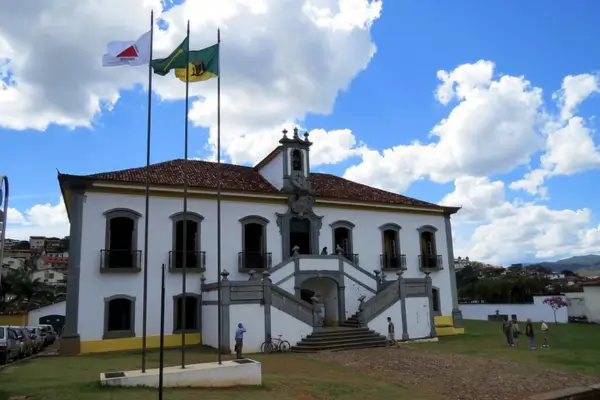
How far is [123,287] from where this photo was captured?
18891mm

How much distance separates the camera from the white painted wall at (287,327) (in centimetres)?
1828

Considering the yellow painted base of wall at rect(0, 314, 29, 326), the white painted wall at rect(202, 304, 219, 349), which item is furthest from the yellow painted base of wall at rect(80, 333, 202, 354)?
the yellow painted base of wall at rect(0, 314, 29, 326)

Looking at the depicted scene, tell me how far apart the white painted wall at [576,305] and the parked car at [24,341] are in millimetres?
30882

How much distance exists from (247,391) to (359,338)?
31.7 ft

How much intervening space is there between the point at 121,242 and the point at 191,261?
2756mm

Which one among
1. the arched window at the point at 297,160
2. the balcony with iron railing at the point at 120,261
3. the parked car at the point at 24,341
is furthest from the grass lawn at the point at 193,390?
the arched window at the point at 297,160

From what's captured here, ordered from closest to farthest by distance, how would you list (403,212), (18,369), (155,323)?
1. (18,369)
2. (155,323)
3. (403,212)

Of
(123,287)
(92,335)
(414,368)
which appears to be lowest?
(414,368)

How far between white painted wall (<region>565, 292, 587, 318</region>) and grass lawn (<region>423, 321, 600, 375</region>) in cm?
655

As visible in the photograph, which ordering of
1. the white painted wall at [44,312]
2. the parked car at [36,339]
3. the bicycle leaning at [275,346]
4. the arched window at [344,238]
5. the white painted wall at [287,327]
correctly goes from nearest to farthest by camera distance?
1. the bicycle leaning at [275,346]
2. the white painted wall at [287,327]
3. the parked car at [36,339]
4. the arched window at [344,238]
5. the white painted wall at [44,312]

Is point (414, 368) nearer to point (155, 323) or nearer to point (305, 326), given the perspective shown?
point (305, 326)

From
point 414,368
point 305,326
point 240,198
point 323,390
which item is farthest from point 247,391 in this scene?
point 240,198

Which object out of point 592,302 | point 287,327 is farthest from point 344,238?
point 592,302

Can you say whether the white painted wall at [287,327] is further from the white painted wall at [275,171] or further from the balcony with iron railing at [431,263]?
the balcony with iron railing at [431,263]
